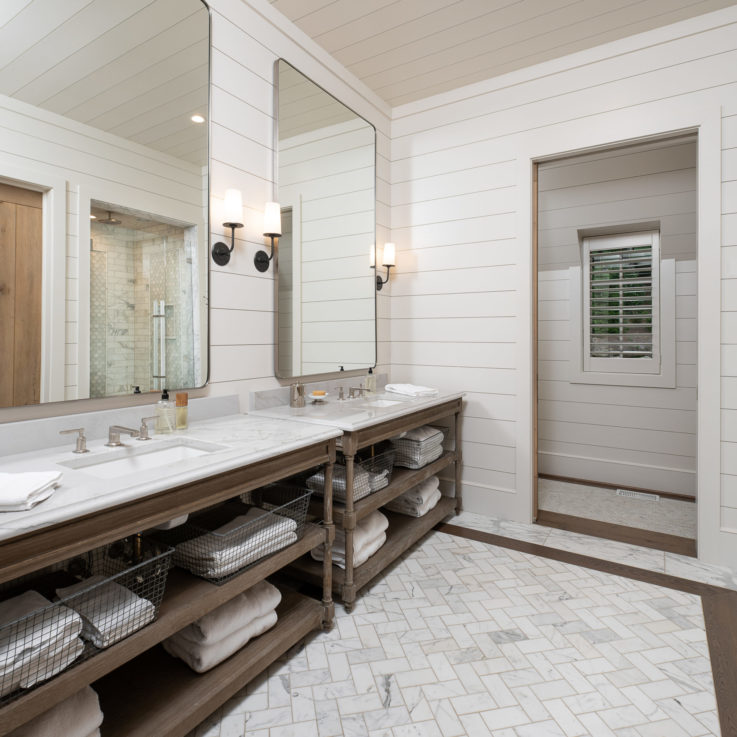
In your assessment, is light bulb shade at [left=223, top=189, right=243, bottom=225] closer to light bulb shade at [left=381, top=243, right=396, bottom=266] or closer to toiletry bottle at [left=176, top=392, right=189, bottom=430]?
toiletry bottle at [left=176, top=392, right=189, bottom=430]

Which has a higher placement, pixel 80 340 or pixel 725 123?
pixel 725 123

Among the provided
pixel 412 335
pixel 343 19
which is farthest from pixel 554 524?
pixel 343 19

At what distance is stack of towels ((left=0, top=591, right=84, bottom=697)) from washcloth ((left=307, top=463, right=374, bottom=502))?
103cm

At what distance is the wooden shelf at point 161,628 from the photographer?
95 centimetres

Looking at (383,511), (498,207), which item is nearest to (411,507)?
(383,511)

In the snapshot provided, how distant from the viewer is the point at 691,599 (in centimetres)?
207

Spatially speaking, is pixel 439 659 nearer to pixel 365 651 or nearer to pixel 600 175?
pixel 365 651

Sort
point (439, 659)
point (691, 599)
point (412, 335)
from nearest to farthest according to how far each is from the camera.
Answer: point (439, 659), point (691, 599), point (412, 335)

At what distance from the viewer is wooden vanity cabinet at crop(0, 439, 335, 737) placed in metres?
0.97

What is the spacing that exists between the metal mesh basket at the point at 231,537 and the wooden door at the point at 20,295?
2.12ft

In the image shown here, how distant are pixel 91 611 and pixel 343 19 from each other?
2.66 m

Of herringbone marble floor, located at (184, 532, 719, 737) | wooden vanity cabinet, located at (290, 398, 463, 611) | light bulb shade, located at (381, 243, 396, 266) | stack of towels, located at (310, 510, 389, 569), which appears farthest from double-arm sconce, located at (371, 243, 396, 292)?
herringbone marble floor, located at (184, 532, 719, 737)

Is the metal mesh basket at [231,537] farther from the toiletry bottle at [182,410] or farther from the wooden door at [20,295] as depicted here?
the wooden door at [20,295]

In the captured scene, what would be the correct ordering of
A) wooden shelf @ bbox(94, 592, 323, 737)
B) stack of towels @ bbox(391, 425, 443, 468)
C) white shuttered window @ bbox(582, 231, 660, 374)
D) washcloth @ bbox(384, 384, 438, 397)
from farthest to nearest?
white shuttered window @ bbox(582, 231, 660, 374) → washcloth @ bbox(384, 384, 438, 397) → stack of towels @ bbox(391, 425, 443, 468) → wooden shelf @ bbox(94, 592, 323, 737)
